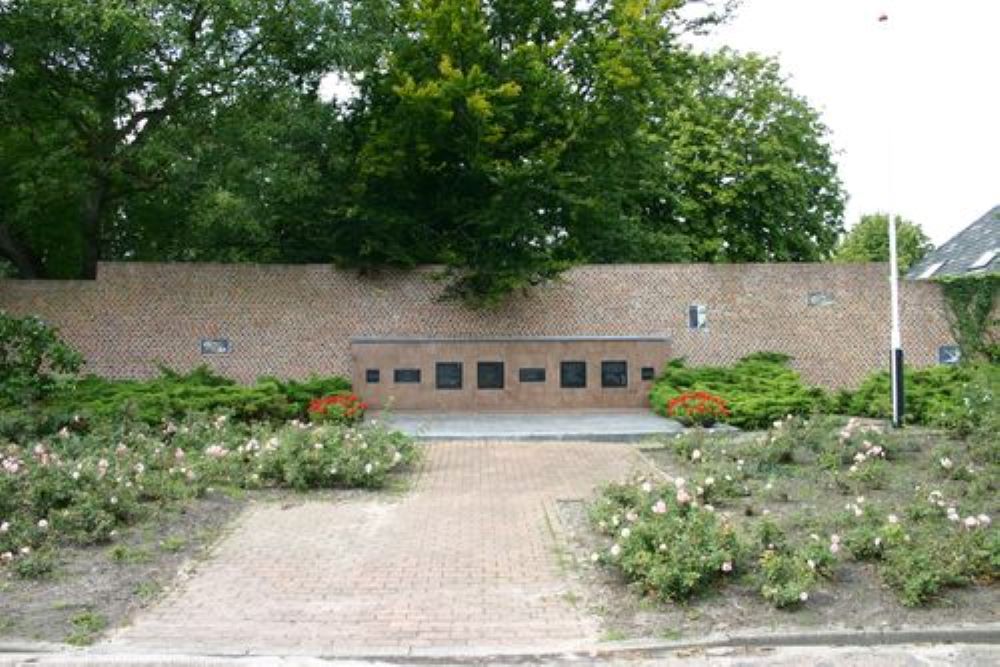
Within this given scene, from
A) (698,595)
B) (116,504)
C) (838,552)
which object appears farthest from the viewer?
(116,504)

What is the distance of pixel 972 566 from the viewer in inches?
259

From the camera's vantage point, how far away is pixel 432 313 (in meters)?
21.7

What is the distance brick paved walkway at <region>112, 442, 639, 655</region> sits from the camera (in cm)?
595

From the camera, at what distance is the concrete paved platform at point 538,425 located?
639 inches

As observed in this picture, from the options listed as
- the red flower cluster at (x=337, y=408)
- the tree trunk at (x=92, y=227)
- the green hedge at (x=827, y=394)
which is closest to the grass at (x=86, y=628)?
the red flower cluster at (x=337, y=408)

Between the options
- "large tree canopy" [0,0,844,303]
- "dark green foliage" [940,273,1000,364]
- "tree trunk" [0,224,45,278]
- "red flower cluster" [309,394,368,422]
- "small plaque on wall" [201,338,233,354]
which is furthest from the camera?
"tree trunk" [0,224,45,278]

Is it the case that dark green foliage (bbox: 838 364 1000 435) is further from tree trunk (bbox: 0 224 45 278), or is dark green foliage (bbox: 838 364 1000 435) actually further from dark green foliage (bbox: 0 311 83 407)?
tree trunk (bbox: 0 224 45 278)

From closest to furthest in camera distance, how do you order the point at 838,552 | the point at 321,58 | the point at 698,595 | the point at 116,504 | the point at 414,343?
the point at 698,595
the point at 838,552
the point at 116,504
the point at 321,58
the point at 414,343

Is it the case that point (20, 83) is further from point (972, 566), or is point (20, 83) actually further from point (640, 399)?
point (972, 566)

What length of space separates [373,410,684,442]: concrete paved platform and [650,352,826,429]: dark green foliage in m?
0.94

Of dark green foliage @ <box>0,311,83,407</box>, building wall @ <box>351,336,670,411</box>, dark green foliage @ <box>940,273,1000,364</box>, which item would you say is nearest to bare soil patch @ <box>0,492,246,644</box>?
dark green foliage @ <box>0,311,83,407</box>

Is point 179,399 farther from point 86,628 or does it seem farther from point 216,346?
point 86,628

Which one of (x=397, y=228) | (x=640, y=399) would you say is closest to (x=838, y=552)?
(x=640, y=399)

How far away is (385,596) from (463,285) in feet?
49.7
